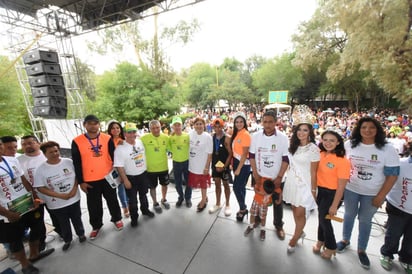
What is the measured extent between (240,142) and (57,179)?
2.31 m

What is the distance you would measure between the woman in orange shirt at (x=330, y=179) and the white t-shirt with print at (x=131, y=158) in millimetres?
2287

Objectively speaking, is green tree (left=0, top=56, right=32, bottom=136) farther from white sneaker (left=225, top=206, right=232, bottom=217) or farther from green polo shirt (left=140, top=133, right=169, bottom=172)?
white sneaker (left=225, top=206, right=232, bottom=217)

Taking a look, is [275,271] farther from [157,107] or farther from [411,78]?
[157,107]

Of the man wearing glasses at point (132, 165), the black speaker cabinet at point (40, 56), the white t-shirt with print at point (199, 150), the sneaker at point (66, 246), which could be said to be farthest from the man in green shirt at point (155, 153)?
the black speaker cabinet at point (40, 56)

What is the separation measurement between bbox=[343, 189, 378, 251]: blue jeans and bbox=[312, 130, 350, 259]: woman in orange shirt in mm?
232

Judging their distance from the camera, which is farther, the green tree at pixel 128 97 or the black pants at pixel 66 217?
the green tree at pixel 128 97

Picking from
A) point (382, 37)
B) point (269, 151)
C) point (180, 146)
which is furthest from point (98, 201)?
point (382, 37)

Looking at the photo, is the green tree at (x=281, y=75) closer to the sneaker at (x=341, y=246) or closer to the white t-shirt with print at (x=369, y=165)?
the white t-shirt with print at (x=369, y=165)

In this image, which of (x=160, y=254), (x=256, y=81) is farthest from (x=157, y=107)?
(x=256, y=81)

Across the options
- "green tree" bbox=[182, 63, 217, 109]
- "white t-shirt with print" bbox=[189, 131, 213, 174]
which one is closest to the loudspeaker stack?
"white t-shirt with print" bbox=[189, 131, 213, 174]

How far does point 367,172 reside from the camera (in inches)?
74.7

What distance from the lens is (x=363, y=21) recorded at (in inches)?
264

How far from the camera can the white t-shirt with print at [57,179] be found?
217 cm

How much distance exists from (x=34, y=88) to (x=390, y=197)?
28.1 feet
